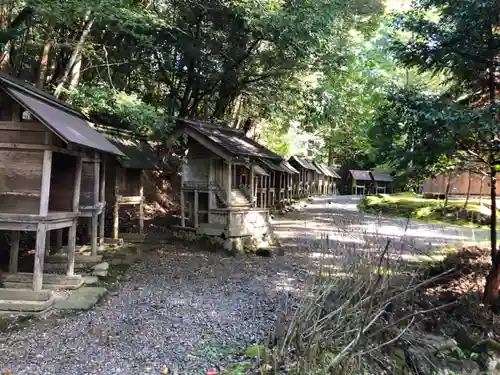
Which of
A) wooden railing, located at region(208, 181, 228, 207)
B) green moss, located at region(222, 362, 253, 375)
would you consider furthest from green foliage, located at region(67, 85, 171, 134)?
green moss, located at region(222, 362, 253, 375)

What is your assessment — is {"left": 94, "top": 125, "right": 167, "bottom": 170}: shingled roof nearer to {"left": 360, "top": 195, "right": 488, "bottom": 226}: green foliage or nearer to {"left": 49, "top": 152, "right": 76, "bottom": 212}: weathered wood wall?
{"left": 49, "top": 152, "right": 76, "bottom": 212}: weathered wood wall

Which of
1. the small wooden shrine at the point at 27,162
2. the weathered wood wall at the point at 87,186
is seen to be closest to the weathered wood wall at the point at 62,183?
the weathered wood wall at the point at 87,186

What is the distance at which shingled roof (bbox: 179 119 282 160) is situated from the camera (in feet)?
41.0

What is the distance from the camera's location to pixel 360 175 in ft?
165

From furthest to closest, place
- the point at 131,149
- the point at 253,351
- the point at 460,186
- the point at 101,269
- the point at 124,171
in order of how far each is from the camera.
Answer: the point at 460,186 < the point at 131,149 < the point at 124,171 < the point at 101,269 < the point at 253,351

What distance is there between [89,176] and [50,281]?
2.84m

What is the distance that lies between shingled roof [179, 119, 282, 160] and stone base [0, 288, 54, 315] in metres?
7.16

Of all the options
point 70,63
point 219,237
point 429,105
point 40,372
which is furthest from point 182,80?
point 40,372

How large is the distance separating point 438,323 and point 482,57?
537 cm

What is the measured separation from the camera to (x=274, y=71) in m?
15.9

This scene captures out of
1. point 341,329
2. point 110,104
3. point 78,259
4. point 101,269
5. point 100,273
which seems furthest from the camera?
point 110,104

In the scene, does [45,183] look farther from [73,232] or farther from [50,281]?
[50,281]

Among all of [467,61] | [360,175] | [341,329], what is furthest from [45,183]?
[360,175]

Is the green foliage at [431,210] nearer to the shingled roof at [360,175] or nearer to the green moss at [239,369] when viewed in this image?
the green moss at [239,369]
